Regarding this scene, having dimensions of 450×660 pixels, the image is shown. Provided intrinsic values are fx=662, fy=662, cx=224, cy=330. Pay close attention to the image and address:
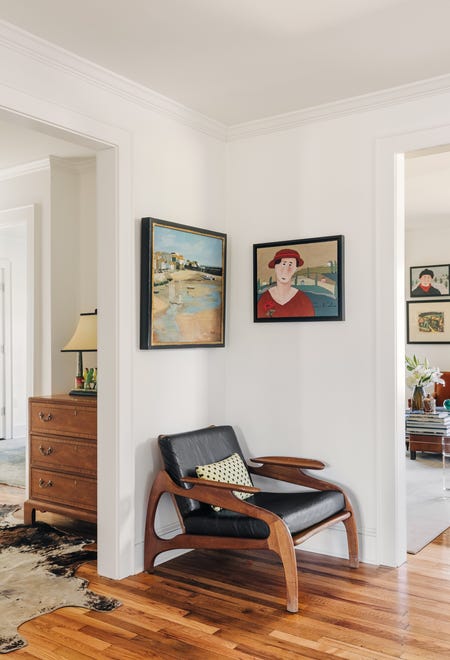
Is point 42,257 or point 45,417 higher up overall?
point 42,257

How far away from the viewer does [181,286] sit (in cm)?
392

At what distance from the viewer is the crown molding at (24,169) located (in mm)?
5238

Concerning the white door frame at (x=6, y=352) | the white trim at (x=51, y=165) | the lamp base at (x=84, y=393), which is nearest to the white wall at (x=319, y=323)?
the lamp base at (x=84, y=393)

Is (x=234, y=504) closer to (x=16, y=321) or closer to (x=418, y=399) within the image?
(x=418, y=399)

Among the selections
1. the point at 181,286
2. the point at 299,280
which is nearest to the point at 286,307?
the point at 299,280

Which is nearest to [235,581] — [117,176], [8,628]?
[8,628]

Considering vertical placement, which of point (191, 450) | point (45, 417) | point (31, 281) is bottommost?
point (191, 450)

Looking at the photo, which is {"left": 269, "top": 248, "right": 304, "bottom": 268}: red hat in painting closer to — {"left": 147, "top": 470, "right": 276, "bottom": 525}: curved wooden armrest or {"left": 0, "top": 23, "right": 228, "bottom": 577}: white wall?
{"left": 0, "top": 23, "right": 228, "bottom": 577}: white wall

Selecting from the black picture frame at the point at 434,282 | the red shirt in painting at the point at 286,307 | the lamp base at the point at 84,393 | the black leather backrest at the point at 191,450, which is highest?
the black picture frame at the point at 434,282

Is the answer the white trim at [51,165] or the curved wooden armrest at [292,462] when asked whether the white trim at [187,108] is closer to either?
the white trim at [51,165]

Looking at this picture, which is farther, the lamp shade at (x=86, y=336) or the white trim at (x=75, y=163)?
the white trim at (x=75, y=163)

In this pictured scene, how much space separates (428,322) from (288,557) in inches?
222

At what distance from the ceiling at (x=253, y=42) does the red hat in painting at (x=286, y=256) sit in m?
0.88

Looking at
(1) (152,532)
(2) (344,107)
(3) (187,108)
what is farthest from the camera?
(3) (187,108)
